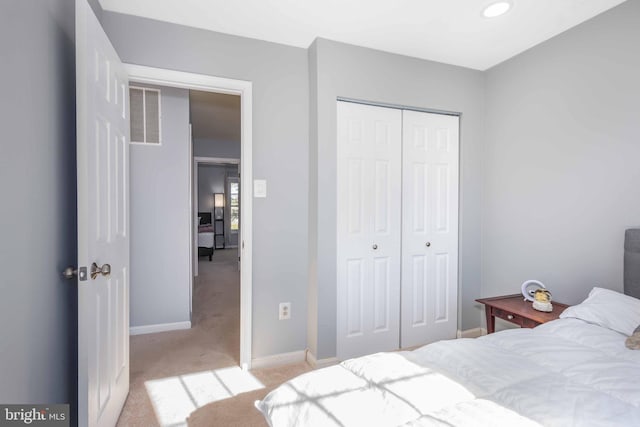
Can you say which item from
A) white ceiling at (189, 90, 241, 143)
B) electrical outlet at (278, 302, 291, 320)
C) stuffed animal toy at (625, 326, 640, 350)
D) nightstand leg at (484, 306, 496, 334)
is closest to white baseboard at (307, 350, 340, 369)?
electrical outlet at (278, 302, 291, 320)

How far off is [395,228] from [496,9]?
1.66 m

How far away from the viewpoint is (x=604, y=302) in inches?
67.4

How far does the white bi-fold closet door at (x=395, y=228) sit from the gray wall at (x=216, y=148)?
4.35 metres

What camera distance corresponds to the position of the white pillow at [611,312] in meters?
1.57

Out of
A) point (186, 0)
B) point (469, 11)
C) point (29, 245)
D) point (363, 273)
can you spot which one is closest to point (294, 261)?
point (363, 273)

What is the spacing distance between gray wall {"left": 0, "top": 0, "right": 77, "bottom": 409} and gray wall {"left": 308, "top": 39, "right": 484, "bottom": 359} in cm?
150

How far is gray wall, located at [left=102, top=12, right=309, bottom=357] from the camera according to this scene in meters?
2.38

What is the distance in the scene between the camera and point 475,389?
1.09 metres

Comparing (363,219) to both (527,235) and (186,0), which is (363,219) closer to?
(527,235)

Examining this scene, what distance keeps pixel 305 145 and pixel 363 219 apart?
0.76 meters

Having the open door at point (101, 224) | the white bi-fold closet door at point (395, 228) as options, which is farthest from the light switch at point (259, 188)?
the open door at point (101, 224)

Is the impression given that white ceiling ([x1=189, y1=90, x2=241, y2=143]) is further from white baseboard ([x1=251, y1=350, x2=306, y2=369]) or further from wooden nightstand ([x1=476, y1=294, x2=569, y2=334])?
wooden nightstand ([x1=476, y1=294, x2=569, y2=334])

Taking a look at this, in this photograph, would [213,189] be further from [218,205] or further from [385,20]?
[385,20]

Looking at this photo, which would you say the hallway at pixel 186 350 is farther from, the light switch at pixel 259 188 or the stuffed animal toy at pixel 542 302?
the stuffed animal toy at pixel 542 302
